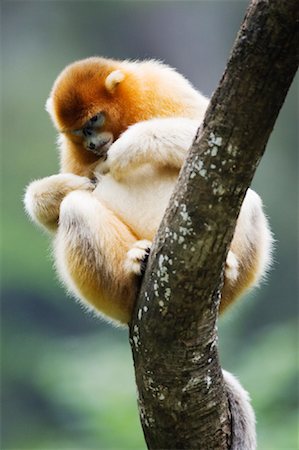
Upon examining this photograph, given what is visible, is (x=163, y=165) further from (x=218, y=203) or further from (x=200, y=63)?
(x=200, y=63)

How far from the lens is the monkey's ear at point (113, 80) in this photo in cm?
412

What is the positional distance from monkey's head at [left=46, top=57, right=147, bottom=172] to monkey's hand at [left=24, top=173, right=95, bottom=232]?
195 millimetres

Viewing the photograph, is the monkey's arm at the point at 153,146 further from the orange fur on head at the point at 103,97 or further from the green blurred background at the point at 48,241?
the green blurred background at the point at 48,241

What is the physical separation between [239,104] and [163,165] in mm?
883

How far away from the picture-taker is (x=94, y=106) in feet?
13.6

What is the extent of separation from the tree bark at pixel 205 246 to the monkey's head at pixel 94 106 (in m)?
0.93

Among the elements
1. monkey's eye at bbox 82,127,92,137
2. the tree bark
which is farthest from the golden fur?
the tree bark

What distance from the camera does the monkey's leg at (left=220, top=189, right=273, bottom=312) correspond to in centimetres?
372

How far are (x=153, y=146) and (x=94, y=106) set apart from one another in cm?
57

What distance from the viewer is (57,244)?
12.4 feet

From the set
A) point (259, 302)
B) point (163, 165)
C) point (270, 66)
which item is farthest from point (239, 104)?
point (259, 302)

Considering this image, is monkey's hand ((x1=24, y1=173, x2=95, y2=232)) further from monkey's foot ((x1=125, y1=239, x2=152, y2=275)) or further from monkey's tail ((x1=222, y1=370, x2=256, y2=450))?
monkey's tail ((x1=222, y1=370, x2=256, y2=450))

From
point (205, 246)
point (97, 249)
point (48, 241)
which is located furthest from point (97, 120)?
point (48, 241)

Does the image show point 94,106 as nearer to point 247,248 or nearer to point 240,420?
point 247,248
